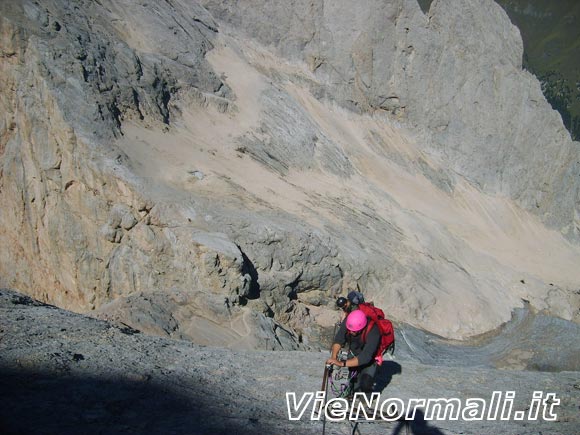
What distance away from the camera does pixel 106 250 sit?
14898 millimetres

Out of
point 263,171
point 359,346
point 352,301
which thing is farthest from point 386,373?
point 263,171

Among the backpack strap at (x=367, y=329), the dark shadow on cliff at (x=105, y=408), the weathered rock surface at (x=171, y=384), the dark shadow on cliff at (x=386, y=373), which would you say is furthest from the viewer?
the dark shadow on cliff at (x=386, y=373)

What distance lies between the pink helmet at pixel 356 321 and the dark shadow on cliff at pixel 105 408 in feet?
4.51

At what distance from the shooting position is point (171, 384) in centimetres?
644

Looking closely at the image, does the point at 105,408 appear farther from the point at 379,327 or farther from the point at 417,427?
the point at 417,427

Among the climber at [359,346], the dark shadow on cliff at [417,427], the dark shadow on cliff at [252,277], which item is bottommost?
the dark shadow on cliff at [252,277]

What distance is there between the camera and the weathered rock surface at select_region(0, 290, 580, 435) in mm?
5367

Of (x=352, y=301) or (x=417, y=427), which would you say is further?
(x=417, y=427)

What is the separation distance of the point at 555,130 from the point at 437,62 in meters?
10.0

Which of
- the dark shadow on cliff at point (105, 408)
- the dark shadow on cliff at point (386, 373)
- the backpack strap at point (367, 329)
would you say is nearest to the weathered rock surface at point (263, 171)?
the dark shadow on cliff at point (386, 373)

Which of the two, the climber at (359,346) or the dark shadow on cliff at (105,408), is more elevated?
the climber at (359,346)

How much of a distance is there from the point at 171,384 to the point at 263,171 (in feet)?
46.3

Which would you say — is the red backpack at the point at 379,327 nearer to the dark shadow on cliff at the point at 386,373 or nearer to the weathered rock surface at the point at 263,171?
the dark shadow on cliff at the point at 386,373

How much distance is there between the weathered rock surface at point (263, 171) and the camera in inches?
579
